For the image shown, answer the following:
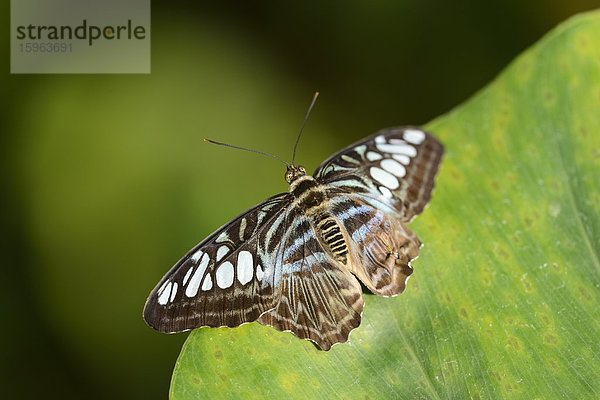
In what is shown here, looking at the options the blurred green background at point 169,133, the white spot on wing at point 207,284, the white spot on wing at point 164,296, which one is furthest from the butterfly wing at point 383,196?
the blurred green background at point 169,133

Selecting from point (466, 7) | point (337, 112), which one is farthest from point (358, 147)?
point (466, 7)

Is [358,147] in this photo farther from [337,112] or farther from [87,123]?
[87,123]

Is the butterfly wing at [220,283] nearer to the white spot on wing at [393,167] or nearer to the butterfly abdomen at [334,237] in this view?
the butterfly abdomen at [334,237]

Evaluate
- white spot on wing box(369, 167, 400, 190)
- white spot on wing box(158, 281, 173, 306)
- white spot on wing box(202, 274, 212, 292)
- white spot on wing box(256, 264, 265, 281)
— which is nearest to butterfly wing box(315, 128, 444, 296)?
white spot on wing box(369, 167, 400, 190)

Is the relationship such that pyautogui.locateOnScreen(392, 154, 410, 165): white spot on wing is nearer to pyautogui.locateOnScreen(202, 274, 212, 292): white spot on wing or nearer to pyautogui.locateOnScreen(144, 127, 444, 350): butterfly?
pyautogui.locateOnScreen(144, 127, 444, 350): butterfly
